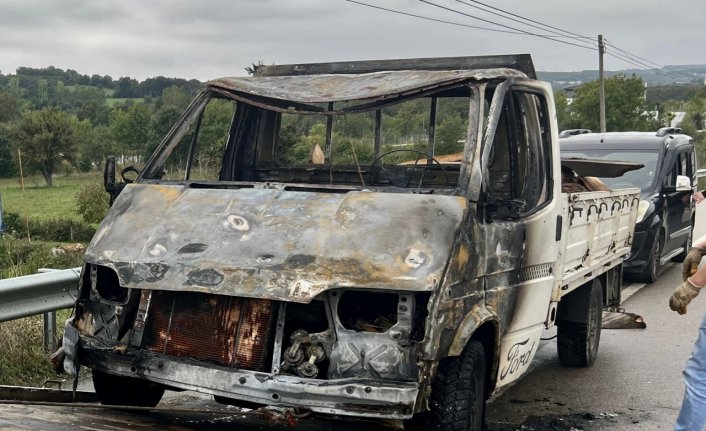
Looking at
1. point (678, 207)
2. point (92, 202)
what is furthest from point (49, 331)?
point (92, 202)

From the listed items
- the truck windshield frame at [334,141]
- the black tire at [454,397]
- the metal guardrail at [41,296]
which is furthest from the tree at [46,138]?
the black tire at [454,397]

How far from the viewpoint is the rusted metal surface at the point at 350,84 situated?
5.18 m

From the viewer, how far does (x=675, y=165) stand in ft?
41.4

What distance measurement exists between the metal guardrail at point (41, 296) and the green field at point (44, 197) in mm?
26871

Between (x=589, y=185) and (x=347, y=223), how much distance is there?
4809 mm

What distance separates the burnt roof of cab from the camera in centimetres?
521

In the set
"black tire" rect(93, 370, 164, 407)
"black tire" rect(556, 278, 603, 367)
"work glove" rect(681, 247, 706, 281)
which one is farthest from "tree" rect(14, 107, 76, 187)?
"work glove" rect(681, 247, 706, 281)

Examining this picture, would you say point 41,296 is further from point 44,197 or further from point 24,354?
point 44,197

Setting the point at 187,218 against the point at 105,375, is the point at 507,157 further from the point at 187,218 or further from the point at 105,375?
the point at 105,375

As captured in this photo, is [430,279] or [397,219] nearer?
[430,279]

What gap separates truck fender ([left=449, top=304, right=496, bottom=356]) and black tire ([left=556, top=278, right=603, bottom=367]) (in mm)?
2819

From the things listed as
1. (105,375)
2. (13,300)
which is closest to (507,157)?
(105,375)

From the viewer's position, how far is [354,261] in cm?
413

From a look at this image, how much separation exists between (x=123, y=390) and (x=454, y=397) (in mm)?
1852
